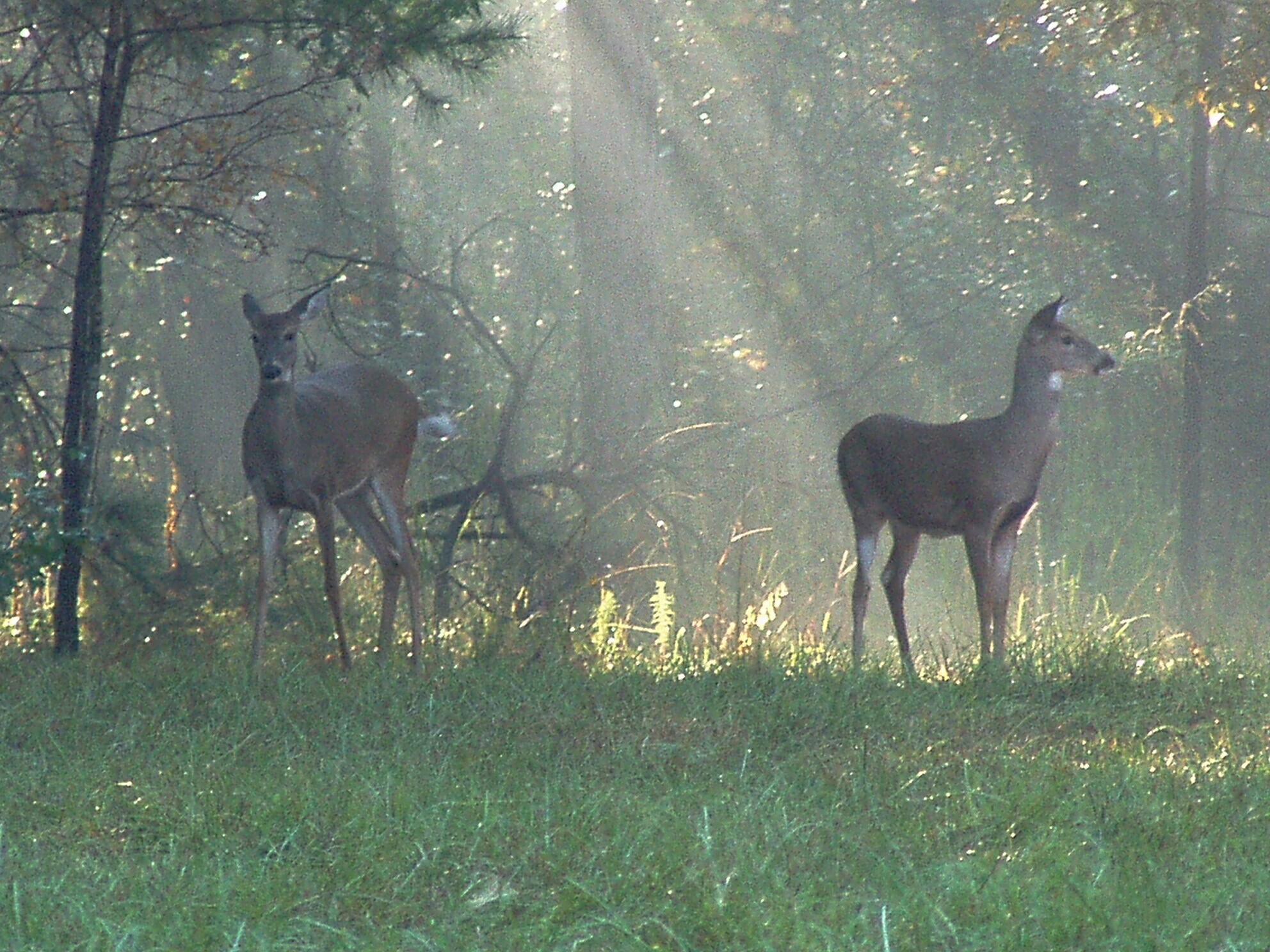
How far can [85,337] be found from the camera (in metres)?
7.63

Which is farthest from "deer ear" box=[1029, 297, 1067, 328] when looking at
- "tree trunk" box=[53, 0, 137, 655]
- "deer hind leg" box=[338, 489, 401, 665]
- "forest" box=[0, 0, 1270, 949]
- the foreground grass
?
"tree trunk" box=[53, 0, 137, 655]

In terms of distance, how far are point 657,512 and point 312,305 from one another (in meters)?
3.57

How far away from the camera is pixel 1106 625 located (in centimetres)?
860

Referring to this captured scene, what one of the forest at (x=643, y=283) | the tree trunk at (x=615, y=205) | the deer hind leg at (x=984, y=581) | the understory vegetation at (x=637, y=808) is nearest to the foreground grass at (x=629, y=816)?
Result: the understory vegetation at (x=637, y=808)

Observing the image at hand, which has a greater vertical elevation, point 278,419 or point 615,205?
point 615,205

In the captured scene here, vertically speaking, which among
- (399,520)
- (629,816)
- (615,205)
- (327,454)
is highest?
(615,205)

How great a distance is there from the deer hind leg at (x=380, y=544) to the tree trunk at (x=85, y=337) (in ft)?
4.15

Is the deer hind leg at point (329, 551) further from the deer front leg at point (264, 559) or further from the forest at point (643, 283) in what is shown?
the forest at point (643, 283)

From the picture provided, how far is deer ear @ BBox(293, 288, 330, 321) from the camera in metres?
7.68

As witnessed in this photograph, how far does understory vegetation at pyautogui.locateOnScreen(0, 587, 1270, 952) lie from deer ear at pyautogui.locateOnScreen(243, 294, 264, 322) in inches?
64.7

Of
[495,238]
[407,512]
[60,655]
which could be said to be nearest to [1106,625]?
[407,512]

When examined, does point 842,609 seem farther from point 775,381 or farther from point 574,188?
point 775,381

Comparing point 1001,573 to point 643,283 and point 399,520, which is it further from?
point 643,283

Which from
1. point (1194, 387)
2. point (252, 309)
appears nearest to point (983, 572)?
point (252, 309)
